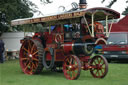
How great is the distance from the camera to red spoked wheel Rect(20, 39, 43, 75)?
1144 cm

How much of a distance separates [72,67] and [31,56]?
2.46 metres

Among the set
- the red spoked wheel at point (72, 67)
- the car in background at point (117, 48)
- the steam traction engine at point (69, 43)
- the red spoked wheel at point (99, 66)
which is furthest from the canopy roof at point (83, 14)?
the car in background at point (117, 48)

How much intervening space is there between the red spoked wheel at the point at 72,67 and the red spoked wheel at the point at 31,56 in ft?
4.48

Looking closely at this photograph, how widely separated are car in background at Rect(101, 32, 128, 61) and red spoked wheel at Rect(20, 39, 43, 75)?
249 inches

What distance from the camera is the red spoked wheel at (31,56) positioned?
11441 millimetres

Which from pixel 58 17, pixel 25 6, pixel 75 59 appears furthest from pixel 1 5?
pixel 75 59

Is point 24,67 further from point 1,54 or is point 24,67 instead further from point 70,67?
point 1,54

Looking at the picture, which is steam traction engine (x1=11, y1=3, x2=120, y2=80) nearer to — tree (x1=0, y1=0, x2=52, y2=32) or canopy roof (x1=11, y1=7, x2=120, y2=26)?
canopy roof (x1=11, y1=7, x2=120, y2=26)

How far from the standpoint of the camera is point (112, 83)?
927 centimetres

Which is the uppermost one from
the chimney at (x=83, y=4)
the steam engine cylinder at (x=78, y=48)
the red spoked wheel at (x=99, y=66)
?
the chimney at (x=83, y=4)

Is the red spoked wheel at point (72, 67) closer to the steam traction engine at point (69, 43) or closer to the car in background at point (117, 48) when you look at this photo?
the steam traction engine at point (69, 43)

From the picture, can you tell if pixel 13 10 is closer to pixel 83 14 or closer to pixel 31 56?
pixel 31 56

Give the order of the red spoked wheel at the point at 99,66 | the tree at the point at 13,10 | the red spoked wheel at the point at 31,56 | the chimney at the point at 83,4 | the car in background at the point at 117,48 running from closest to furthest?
the red spoked wheel at the point at 99,66, the chimney at the point at 83,4, the red spoked wheel at the point at 31,56, the car in background at the point at 117,48, the tree at the point at 13,10

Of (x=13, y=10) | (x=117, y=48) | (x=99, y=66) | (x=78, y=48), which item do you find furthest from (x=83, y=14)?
(x=13, y=10)
